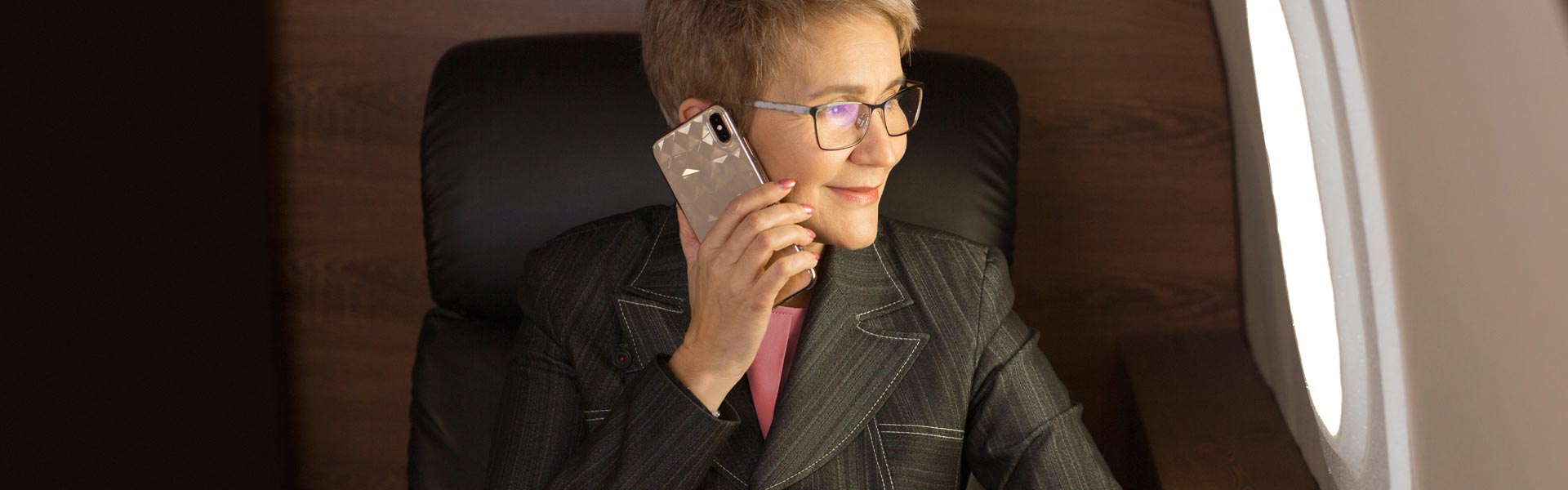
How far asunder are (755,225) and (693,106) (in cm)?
19

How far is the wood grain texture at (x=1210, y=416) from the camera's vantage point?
1.42 metres

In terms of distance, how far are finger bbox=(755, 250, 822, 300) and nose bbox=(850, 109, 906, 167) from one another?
0.38 ft

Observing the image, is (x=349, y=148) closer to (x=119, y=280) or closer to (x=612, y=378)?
(x=119, y=280)

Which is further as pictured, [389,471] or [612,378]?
[389,471]

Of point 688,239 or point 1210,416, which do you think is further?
point 1210,416

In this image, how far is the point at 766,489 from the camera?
4.29 ft

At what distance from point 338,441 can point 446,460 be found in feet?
2.18

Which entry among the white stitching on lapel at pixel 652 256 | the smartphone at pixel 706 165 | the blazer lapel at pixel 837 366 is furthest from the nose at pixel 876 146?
the white stitching on lapel at pixel 652 256

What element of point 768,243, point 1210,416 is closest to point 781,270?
point 768,243

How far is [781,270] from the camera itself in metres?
1.14

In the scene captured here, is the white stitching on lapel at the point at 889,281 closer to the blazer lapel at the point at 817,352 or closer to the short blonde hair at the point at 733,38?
the blazer lapel at the point at 817,352

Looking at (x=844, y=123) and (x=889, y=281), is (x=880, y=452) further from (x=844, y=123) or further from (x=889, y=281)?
(x=844, y=123)

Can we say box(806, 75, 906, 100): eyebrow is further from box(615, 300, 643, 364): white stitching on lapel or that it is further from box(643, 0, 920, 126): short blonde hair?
box(615, 300, 643, 364): white stitching on lapel

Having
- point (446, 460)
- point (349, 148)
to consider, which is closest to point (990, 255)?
point (446, 460)
